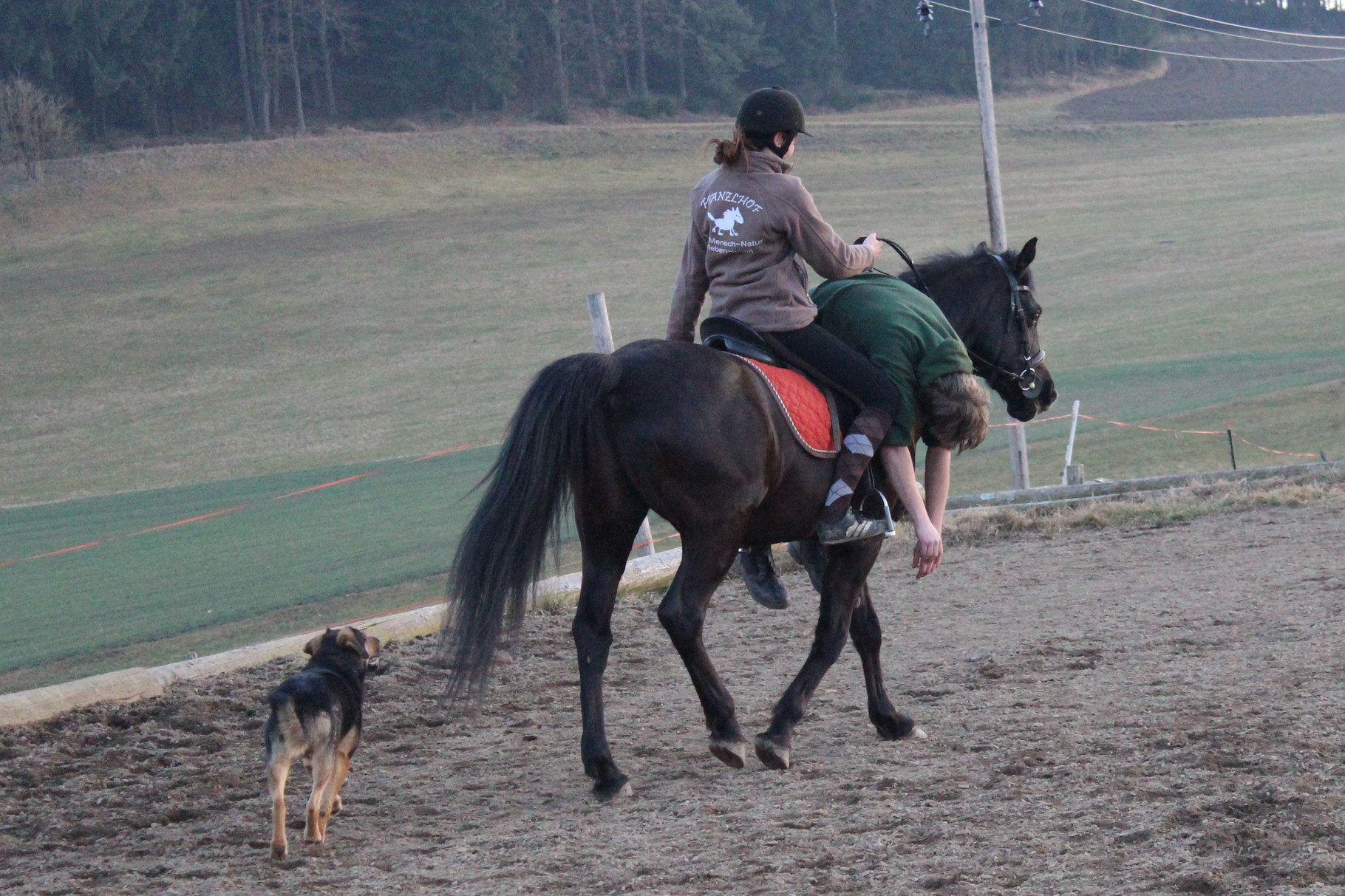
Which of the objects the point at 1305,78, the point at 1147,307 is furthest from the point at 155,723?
the point at 1305,78

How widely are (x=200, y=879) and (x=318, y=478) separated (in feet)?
52.0

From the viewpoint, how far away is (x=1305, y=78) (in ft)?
270

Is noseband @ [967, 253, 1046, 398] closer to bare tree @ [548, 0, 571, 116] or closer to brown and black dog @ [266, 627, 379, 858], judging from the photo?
brown and black dog @ [266, 627, 379, 858]

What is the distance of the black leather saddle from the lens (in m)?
5.21

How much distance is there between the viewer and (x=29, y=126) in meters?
49.1

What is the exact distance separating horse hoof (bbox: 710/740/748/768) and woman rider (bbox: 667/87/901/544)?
856mm

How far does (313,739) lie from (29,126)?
51633 millimetres

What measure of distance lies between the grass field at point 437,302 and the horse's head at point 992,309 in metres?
6.53

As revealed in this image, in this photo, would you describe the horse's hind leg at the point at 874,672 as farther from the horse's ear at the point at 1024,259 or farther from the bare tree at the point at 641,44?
the bare tree at the point at 641,44

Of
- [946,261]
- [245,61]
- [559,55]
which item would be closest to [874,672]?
[946,261]

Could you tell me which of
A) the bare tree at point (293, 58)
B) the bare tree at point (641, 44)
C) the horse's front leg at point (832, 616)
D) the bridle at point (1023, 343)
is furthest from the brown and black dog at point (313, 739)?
the bare tree at point (641, 44)

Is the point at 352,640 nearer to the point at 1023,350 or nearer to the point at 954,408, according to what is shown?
the point at 954,408

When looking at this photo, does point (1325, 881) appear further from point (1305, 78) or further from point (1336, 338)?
point (1305, 78)

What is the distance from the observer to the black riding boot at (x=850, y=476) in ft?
16.9
